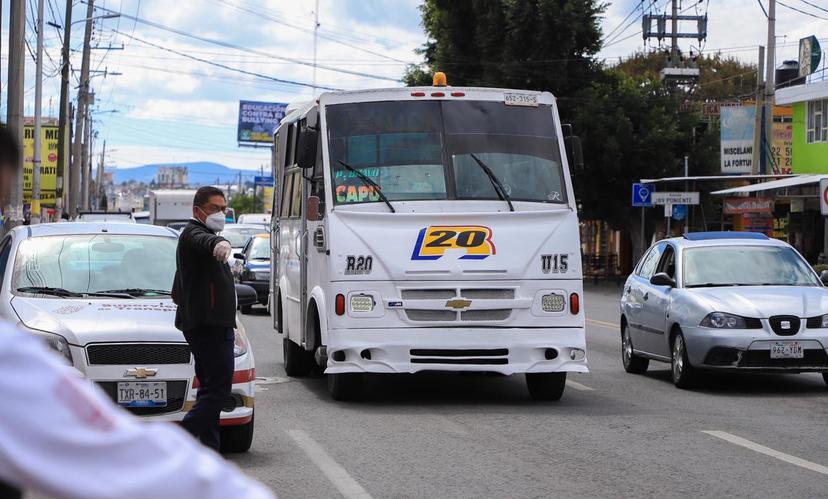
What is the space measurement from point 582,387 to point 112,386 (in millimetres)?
6637

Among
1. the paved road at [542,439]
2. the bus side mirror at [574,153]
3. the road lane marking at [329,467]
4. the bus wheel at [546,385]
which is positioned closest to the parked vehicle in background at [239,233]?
the paved road at [542,439]

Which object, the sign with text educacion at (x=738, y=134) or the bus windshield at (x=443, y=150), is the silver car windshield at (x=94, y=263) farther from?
the sign with text educacion at (x=738, y=134)

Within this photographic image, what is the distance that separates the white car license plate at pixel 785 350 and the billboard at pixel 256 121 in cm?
10634

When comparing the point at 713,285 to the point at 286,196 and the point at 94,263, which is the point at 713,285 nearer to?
the point at 286,196

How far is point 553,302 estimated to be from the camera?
12.1 m

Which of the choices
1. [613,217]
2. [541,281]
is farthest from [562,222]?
[613,217]

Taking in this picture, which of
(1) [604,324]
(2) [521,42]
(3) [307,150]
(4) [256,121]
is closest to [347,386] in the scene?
(3) [307,150]

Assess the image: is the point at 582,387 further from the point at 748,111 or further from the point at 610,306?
the point at 748,111

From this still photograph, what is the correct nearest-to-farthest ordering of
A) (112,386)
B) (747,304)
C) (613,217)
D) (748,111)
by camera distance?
(112,386), (747,304), (748,111), (613,217)

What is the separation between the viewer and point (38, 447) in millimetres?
1555

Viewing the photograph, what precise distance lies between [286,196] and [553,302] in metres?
4.58

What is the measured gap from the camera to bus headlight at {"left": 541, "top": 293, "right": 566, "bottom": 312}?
12078 millimetres

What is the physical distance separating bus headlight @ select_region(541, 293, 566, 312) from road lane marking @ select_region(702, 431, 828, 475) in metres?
2.22

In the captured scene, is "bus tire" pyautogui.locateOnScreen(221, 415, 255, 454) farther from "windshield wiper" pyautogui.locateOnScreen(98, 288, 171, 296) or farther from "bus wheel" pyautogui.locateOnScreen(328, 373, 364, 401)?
"bus wheel" pyautogui.locateOnScreen(328, 373, 364, 401)
